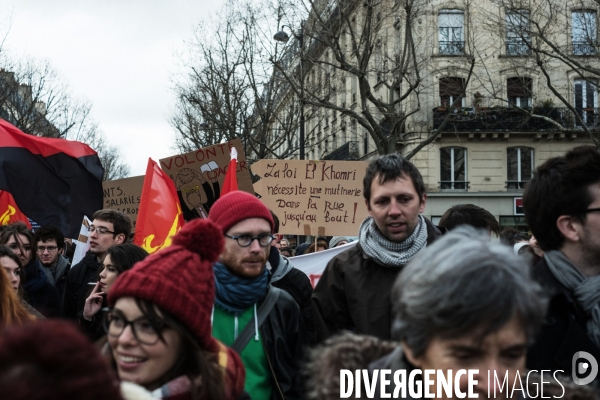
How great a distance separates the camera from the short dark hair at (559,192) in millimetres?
2586

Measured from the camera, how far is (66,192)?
698 centimetres

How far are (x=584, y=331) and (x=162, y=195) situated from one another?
4990 mm

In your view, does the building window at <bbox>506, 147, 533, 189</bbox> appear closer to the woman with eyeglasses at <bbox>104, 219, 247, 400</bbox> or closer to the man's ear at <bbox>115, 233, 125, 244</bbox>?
the man's ear at <bbox>115, 233, 125, 244</bbox>

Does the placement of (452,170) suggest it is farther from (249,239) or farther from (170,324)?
(170,324)

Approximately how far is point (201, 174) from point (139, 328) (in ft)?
18.0

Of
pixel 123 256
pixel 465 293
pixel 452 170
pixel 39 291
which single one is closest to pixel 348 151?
pixel 452 170

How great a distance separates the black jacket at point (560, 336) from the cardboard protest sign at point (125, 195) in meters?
9.20

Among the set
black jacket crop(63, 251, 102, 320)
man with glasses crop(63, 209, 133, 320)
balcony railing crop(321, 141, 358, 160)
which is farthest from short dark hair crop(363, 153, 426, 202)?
balcony railing crop(321, 141, 358, 160)

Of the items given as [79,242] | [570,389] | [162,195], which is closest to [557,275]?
[570,389]

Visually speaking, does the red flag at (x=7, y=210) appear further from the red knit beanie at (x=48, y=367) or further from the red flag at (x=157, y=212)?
the red knit beanie at (x=48, y=367)

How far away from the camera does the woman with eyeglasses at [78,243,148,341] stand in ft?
13.9

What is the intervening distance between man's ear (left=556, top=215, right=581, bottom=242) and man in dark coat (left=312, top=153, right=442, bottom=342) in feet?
2.90

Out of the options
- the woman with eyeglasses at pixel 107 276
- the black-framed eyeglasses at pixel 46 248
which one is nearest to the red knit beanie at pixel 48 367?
the woman with eyeglasses at pixel 107 276

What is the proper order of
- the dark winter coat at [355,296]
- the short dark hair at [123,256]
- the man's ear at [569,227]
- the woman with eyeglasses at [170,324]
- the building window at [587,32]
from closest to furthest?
the woman with eyeglasses at [170,324], the man's ear at [569,227], the dark winter coat at [355,296], the short dark hair at [123,256], the building window at [587,32]
